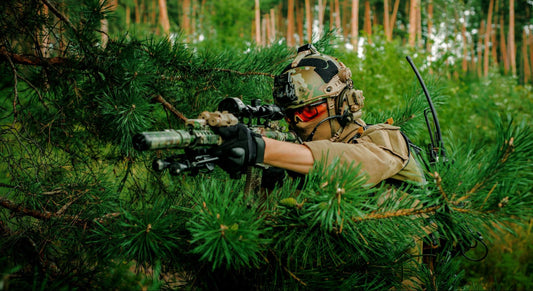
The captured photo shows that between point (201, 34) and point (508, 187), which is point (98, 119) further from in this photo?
point (201, 34)

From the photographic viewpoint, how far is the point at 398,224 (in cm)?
109

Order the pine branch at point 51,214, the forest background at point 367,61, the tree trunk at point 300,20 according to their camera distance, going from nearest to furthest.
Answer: the pine branch at point 51,214 < the forest background at point 367,61 < the tree trunk at point 300,20

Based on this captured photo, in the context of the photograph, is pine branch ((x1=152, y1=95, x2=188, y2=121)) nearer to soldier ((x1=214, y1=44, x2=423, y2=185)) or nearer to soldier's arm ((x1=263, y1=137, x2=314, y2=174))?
soldier ((x1=214, y1=44, x2=423, y2=185))

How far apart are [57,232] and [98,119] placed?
752mm

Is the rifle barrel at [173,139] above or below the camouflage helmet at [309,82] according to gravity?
below

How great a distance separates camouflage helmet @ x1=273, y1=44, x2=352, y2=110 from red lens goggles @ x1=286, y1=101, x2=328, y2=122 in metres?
0.06

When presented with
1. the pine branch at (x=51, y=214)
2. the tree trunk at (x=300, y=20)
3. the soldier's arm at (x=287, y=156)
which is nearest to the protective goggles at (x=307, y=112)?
the soldier's arm at (x=287, y=156)

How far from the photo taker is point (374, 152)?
62.0 inches

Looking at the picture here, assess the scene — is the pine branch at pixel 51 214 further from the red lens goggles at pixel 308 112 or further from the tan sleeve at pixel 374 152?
the red lens goggles at pixel 308 112

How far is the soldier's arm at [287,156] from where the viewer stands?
1.37 meters

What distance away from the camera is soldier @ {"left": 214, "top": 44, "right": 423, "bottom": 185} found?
1.44 metres

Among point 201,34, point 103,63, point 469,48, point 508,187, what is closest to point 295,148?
point 508,187

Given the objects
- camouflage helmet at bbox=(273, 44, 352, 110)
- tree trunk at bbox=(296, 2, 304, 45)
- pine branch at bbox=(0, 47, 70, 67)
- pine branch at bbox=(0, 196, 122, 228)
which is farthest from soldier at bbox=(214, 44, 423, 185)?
tree trunk at bbox=(296, 2, 304, 45)

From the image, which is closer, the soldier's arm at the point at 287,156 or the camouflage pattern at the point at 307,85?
the soldier's arm at the point at 287,156
